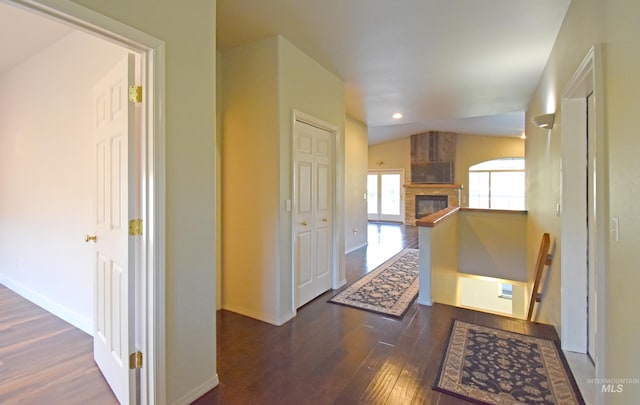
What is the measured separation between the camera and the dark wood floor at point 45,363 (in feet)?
6.26

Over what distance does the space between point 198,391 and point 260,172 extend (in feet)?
6.05

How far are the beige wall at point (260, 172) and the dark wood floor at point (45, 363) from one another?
4.24 ft

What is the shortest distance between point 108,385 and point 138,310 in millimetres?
774

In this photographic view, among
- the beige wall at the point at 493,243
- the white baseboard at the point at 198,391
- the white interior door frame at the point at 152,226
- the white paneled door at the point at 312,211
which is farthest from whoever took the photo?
the beige wall at the point at 493,243

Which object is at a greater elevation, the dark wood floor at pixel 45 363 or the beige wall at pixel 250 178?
the beige wall at pixel 250 178

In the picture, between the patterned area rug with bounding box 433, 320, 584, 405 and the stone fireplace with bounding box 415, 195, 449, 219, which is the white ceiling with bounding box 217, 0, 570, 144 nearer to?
the patterned area rug with bounding box 433, 320, 584, 405

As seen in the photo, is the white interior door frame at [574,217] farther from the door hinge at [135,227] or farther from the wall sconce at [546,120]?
the door hinge at [135,227]

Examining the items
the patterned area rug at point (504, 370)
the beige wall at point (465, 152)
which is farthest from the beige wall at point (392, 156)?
the patterned area rug at point (504, 370)

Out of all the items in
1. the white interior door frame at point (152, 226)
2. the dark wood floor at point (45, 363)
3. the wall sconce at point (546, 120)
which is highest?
the wall sconce at point (546, 120)

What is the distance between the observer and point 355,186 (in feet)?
21.7

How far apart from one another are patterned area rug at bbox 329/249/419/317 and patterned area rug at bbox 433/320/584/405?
0.78m

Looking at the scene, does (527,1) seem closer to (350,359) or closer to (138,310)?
(350,359)

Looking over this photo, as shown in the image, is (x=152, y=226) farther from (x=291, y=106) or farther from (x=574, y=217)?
(x=574, y=217)

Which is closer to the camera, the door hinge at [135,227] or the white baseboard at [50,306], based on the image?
the door hinge at [135,227]
